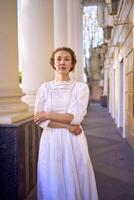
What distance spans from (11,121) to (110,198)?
Answer: 1.78m

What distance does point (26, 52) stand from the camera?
6.17 metres

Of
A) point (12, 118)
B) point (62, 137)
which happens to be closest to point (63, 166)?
point (62, 137)

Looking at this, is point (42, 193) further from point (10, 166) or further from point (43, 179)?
point (10, 166)

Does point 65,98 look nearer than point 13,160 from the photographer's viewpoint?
Yes

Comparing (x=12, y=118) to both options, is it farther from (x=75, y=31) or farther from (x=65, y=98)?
(x=75, y=31)

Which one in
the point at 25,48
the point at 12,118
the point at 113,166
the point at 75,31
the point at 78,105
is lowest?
the point at 113,166

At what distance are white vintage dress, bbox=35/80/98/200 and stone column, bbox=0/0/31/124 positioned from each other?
2.64 feet

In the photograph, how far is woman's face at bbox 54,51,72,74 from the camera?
3.27 m

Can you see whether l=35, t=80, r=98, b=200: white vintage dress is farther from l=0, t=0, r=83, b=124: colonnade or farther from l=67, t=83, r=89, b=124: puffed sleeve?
l=0, t=0, r=83, b=124: colonnade

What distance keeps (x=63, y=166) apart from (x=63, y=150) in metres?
0.16

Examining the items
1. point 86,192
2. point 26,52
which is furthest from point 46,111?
point 26,52

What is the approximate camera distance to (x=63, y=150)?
127 inches

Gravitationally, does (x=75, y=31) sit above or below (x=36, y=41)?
above

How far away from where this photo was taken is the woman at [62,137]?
321cm
